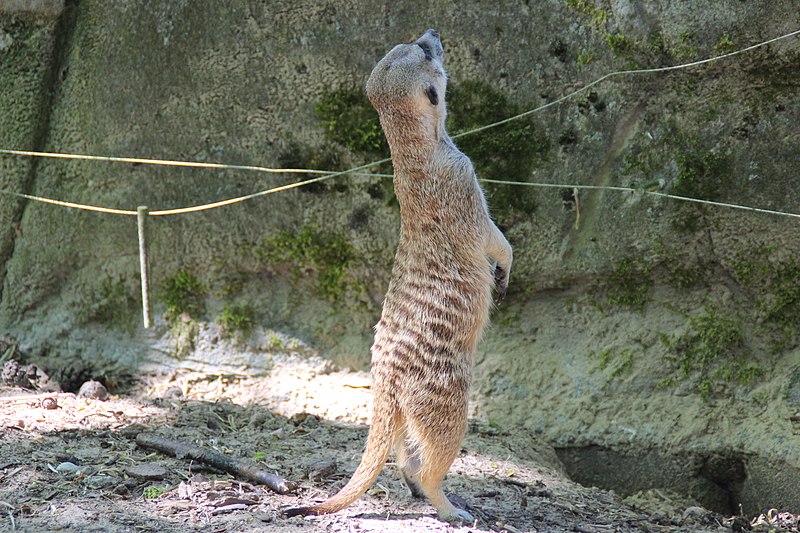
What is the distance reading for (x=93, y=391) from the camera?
416 centimetres

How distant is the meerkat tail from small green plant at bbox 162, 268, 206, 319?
5.85 feet

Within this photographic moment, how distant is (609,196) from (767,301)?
82 centimetres

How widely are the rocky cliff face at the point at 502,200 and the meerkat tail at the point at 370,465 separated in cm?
132

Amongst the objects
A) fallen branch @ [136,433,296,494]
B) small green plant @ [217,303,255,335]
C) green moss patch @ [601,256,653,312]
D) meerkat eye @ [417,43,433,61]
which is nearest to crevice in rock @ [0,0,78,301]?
small green plant @ [217,303,255,335]

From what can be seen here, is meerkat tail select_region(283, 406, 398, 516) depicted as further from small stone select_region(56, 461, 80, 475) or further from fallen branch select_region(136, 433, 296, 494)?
small stone select_region(56, 461, 80, 475)

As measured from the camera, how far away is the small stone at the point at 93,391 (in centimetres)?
414

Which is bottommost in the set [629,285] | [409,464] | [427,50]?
[409,464]

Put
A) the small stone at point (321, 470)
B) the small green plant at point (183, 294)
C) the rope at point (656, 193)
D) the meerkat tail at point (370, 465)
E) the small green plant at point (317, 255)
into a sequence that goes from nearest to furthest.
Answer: the meerkat tail at point (370, 465)
the small stone at point (321, 470)
the rope at point (656, 193)
the small green plant at point (317, 255)
the small green plant at point (183, 294)

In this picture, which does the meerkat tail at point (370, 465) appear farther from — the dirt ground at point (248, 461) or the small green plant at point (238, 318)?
the small green plant at point (238, 318)

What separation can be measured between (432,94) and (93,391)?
2.24 meters

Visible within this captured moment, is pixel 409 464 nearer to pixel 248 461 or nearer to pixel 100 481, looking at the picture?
pixel 248 461

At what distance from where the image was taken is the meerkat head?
9.75 feet

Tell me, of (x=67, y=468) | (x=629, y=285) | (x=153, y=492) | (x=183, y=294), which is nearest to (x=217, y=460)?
(x=153, y=492)

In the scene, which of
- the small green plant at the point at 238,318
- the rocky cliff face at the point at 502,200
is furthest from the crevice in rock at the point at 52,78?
the small green plant at the point at 238,318
